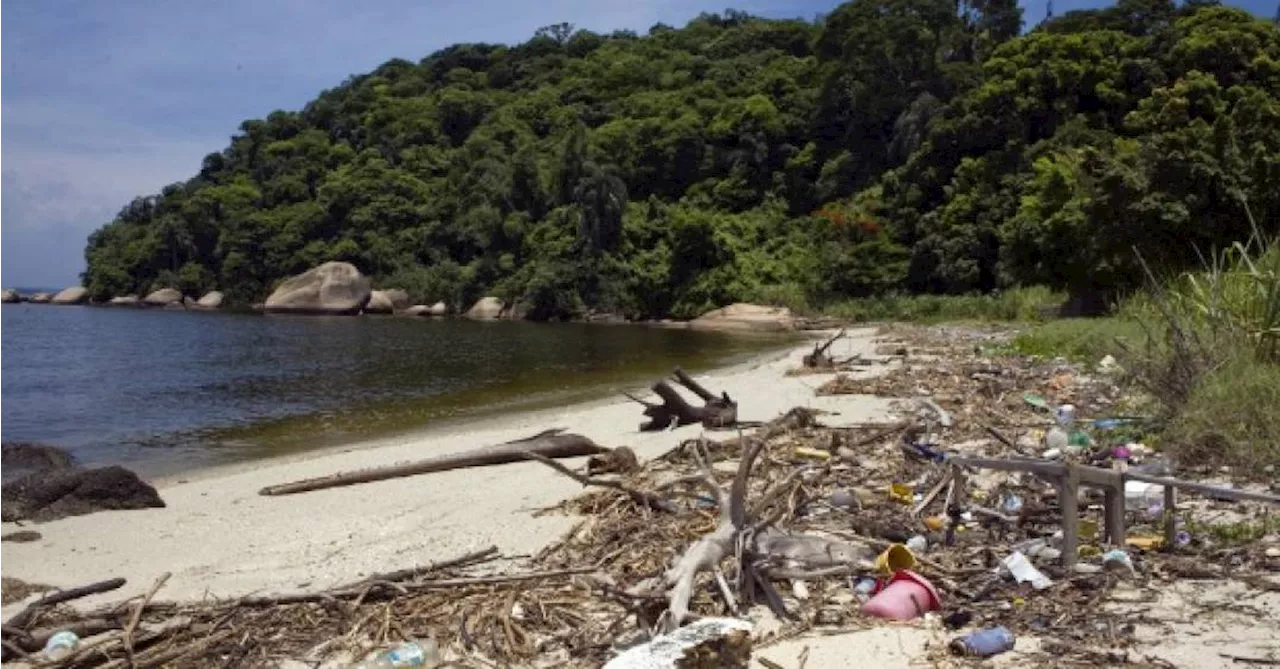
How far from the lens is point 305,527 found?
8.45m

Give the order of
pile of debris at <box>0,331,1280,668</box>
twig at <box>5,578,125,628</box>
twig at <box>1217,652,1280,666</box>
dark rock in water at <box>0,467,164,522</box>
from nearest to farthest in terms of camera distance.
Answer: twig at <box>1217,652,1280,666</box> < pile of debris at <box>0,331,1280,668</box> < twig at <box>5,578,125,628</box> < dark rock in water at <box>0,467,164,522</box>

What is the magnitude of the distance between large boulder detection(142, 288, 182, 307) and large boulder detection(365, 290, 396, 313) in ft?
72.1

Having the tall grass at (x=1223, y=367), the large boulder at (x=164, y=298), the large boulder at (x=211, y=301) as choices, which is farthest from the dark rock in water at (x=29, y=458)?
the large boulder at (x=164, y=298)

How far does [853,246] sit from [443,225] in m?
37.0

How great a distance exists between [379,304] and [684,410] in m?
61.7

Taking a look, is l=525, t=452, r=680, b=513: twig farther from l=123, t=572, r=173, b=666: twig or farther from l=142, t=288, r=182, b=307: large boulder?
l=142, t=288, r=182, b=307: large boulder

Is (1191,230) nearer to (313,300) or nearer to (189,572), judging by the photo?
(189,572)

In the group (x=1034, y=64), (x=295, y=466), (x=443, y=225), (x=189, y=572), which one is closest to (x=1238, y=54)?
(x=1034, y=64)

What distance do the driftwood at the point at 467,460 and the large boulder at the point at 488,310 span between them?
52.7 meters

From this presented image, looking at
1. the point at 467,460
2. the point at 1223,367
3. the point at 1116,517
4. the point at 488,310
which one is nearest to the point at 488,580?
the point at 1116,517

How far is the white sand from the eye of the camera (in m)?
6.84

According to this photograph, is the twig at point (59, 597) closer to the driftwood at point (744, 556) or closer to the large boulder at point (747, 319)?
the driftwood at point (744, 556)

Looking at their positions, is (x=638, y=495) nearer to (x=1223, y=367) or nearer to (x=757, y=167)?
(x=1223, y=367)

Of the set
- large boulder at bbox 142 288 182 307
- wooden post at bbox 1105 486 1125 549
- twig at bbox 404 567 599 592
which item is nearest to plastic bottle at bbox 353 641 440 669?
twig at bbox 404 567 599 592
